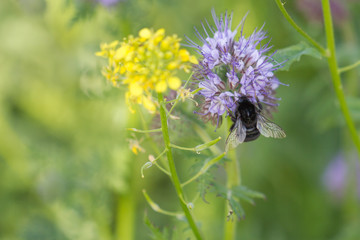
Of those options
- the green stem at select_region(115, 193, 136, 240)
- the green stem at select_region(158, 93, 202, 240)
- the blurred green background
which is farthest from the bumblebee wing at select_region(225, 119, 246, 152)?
the green stem at select_region(115, 193, 136, 240)

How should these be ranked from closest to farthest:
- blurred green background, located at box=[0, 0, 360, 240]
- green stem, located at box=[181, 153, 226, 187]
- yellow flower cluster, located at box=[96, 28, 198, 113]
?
yellow flower cluster, located at box=[96, 28, 198, 113] < green stem, located at box=[181, 153, 226, 187] < blurred green background, located at box=[0, 0, 360, 240]

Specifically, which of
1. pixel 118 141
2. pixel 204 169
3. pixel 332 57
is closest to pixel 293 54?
pixel 332 57

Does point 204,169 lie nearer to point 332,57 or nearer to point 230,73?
point 230,73

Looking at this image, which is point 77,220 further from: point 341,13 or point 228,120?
point 341,13

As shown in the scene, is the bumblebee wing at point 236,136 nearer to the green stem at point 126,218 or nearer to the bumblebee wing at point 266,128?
the bumblebee wing at point 266,128

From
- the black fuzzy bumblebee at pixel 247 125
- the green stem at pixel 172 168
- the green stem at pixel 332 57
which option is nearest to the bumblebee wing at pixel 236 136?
the black fuzzy bumblebee at pixel 247 125

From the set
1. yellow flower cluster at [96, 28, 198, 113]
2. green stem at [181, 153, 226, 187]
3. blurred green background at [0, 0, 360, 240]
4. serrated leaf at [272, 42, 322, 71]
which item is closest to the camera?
yellow flower cluster at [96, 28, 198, 113]

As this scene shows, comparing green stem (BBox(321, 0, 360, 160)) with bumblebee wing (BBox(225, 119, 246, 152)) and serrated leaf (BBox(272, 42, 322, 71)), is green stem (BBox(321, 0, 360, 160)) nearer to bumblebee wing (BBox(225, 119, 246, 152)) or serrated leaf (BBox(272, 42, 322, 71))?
serrated leaf (BBox(272, 42, 322, 71))

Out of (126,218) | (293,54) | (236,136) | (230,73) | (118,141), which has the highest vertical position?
(118,141)
